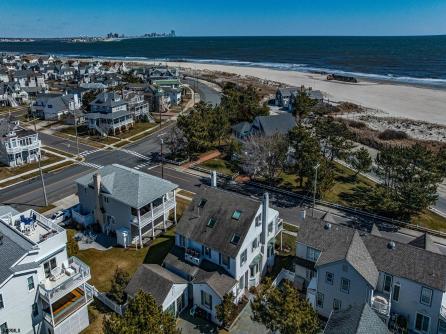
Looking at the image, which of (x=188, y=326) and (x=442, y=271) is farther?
(x=188, y=326)

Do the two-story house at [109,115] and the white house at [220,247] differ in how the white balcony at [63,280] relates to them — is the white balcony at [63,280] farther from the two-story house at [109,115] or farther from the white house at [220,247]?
the two-story house at [109,115]

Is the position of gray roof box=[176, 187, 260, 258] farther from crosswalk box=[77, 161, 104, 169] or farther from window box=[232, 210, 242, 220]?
crosswalk box=[77, 161, 104, 169]

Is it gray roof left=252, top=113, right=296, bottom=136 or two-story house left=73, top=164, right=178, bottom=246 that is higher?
gray roof left=252, top=113, right=296, bottom=136

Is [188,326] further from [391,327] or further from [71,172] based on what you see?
[71,172]

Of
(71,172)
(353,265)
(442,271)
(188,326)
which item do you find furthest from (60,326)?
(71,172)

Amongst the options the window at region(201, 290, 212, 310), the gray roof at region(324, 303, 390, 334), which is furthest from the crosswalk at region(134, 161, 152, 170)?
the gray roof at region(324, 303, 390, 334)

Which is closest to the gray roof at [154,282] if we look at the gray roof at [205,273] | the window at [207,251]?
the gray roof at [205,273]
